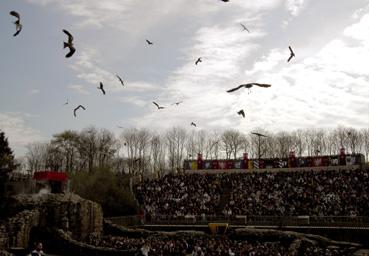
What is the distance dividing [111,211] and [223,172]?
16.1 meters

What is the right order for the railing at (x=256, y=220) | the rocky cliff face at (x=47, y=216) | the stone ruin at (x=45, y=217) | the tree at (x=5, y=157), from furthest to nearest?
the railing at (x=256, y=220)
the tree at (x=5, y=157)
the rocky cliff face at (x=47, y=216)
the stone ruin at (x=45, y=217)

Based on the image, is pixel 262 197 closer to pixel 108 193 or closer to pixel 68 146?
pixel 108 193

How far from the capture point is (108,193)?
51094mm

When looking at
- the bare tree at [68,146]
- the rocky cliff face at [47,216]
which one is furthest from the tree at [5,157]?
the bare tree at [68,146]

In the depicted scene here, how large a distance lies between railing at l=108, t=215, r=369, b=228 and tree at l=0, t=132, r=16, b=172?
13.1 m

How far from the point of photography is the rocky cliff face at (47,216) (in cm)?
2978

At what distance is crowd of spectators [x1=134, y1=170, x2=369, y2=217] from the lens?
40.8 meters

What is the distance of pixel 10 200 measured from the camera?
3234cm

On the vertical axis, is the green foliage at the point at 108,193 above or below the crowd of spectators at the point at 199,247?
above

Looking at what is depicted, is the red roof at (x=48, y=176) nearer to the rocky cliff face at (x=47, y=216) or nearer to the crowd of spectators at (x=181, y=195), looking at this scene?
the rocky cliff face at (x=47, y=216)

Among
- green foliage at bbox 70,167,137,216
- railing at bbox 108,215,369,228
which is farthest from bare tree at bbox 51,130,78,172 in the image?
railing at bbox 108,215,369,228

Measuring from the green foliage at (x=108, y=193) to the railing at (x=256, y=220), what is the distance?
20.5ft

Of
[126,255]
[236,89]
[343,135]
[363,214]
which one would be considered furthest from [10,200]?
[343,135]

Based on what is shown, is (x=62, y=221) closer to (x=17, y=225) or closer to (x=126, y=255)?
(x=17, y=225)
